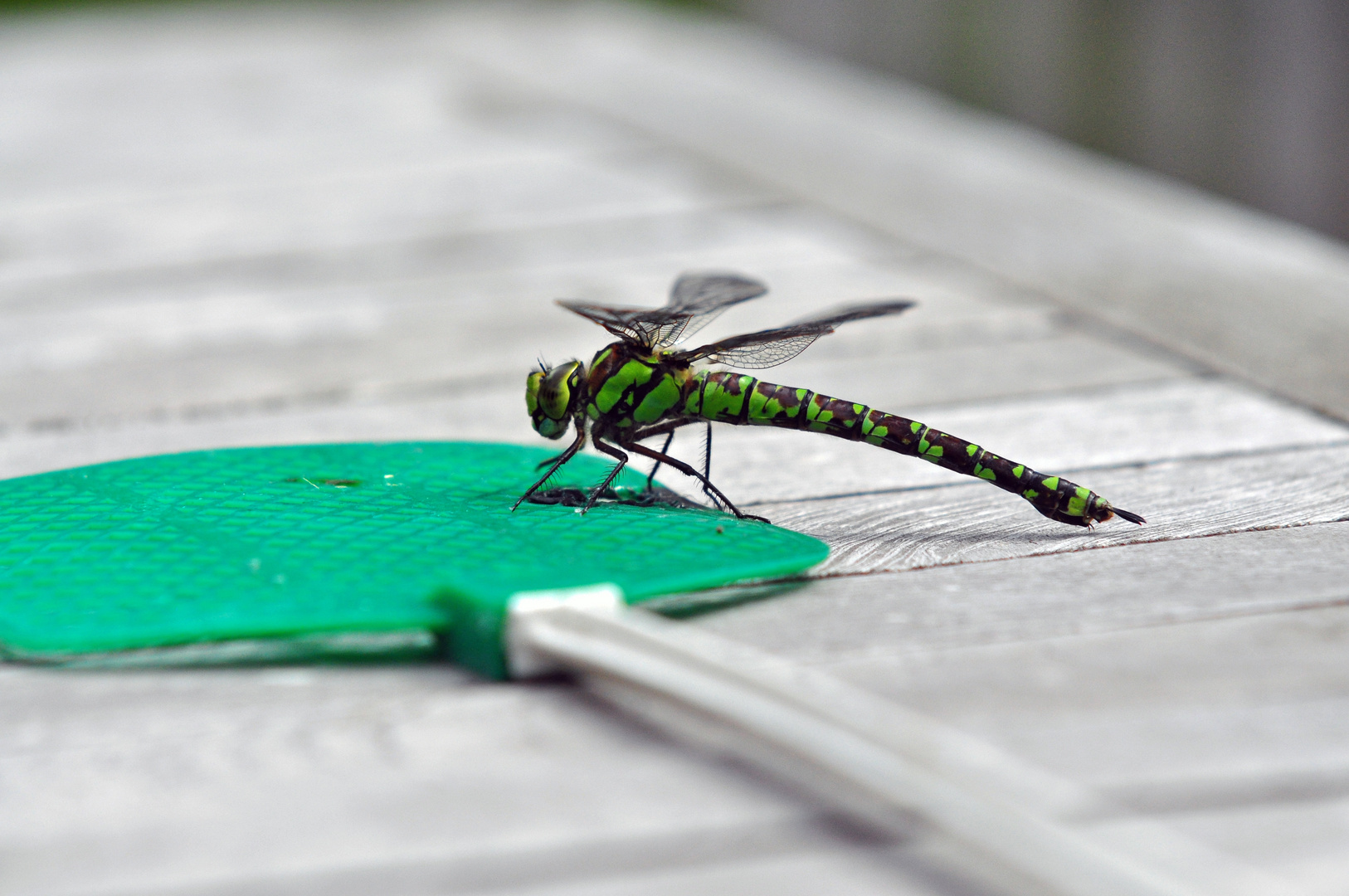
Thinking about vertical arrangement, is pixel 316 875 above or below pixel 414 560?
below

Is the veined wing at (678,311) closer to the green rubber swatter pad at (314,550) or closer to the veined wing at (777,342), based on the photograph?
the veined wing at (777,342)

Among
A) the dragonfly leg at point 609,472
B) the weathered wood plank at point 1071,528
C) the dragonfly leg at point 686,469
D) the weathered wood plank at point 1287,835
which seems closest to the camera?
the weathered wood plank at point 1287,835

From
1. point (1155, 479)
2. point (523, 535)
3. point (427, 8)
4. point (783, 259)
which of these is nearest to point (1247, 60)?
point (783, 259)

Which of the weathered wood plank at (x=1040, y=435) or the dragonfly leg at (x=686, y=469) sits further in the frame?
the weathered wood plank at (x=1040, y=435)

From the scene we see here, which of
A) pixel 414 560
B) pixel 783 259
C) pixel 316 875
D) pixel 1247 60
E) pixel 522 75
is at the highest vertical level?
pixel 1247 60

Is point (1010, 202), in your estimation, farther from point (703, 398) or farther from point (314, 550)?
point (314, 550)

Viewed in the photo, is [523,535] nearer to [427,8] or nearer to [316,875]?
[316,875]

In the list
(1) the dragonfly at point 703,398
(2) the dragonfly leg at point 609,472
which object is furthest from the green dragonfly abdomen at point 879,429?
(2) the dragonfly leg at point 609,472

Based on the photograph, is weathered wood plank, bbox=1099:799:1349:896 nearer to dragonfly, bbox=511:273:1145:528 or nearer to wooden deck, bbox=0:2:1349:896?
wooden deck, bbox=0:2:1349:896
